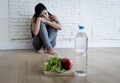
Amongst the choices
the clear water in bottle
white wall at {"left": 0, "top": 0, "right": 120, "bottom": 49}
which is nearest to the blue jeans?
white wall at {"left": 0, "top": 0, "right": 120, "bottom": 49}

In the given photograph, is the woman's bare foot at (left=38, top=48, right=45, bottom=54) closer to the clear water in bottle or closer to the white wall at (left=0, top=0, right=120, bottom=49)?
the white wall at (left=0, top=0, right=120, bottom=49)

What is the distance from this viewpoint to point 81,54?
1688 millimetres

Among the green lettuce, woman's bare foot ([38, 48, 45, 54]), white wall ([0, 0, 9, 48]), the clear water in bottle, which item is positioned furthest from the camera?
white wall ([0, 0, 9, 48])

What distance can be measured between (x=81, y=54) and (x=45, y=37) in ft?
4.36

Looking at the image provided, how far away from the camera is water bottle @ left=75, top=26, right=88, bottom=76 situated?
5.33 feet

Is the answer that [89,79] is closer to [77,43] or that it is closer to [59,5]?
[77,43]

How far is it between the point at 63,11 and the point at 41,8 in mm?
629

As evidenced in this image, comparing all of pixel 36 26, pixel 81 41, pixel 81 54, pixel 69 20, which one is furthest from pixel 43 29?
pixel 81 54

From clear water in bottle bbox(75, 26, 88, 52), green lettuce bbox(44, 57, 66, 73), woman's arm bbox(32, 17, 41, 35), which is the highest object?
woman's arm bbox(32, 17, 41, 35)

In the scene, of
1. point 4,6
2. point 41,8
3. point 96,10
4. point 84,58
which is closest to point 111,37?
point 96,10

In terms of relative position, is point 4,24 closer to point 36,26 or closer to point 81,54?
point 36,26

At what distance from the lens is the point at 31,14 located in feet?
11.4

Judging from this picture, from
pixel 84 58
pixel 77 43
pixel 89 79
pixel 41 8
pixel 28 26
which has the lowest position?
pixel 89 79

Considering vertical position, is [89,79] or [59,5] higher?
[59,5]
